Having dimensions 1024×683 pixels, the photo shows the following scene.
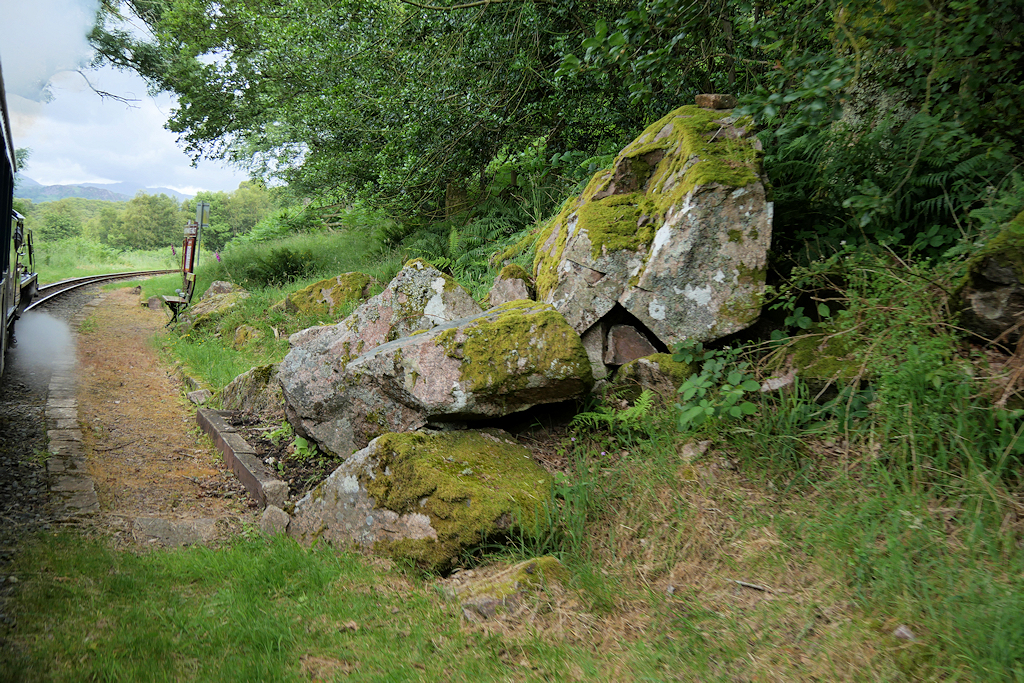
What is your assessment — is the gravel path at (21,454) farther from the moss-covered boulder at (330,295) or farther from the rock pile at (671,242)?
the rock pile at (671,242)

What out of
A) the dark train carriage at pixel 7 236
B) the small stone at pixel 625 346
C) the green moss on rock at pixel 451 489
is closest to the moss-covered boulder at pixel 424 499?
the green moss on rock at pixel 451 489

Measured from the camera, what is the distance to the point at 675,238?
450cm

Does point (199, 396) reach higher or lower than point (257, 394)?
lower

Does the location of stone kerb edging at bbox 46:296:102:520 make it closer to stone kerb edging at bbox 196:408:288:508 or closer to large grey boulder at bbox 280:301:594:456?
stone kerb edging at bbox 196:408:288:508

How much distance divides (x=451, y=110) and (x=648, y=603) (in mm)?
7918

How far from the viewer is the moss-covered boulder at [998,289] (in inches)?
130

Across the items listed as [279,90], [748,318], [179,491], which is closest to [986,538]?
[748,318]

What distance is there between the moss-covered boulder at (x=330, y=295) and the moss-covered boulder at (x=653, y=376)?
5.59 metres

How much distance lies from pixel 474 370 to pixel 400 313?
5.82ft

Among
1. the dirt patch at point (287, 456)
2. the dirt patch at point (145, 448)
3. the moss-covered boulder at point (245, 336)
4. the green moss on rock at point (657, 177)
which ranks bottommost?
the dirt patch at point (145, 448)

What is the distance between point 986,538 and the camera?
8.84 ft

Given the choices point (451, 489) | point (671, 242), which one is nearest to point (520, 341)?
point (451, 489)

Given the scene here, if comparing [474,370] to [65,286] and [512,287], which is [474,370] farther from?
[65,286]

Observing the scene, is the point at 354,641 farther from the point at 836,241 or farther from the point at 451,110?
the point at 451,110
